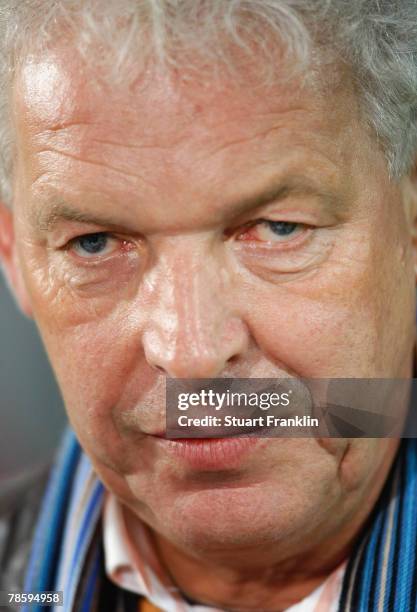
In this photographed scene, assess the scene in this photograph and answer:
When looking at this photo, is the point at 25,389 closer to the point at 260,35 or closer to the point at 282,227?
the point at 282,227

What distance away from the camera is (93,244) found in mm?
1359

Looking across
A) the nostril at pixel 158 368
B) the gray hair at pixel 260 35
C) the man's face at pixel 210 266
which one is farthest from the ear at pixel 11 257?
the nostril at pixel 158 368

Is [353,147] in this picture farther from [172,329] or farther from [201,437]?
[201,437]

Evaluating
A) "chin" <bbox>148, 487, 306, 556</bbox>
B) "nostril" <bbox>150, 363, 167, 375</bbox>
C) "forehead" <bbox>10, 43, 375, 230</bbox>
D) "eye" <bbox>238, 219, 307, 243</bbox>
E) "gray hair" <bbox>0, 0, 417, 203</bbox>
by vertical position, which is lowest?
"chin" <bbox>148, 487, 306, 556</bbox>

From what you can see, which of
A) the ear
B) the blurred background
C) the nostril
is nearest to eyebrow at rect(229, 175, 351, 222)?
the nostril

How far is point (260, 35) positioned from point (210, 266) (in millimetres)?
311

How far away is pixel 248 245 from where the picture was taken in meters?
1.29

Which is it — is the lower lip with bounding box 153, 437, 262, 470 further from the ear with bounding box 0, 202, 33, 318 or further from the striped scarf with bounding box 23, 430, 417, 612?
the ear with bounding box 0, 202, 33, 318

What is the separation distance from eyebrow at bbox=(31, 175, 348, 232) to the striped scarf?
19.6 inches

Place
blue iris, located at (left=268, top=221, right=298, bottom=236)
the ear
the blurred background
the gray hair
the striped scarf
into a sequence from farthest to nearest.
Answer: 1. the blurred background
2. the ear
3. the striped scarf
4. blue iris, located at (left=268, top=221, right=298, bottom=236)
5. the gray hair

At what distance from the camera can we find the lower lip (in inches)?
51.6

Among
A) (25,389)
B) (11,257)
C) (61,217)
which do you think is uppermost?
(25,389)

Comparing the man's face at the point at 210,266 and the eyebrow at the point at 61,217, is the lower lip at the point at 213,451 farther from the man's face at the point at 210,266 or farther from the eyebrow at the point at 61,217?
the eyebrow at the point at 61,217

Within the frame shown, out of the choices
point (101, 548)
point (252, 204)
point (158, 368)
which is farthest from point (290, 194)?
point (101, 548)
